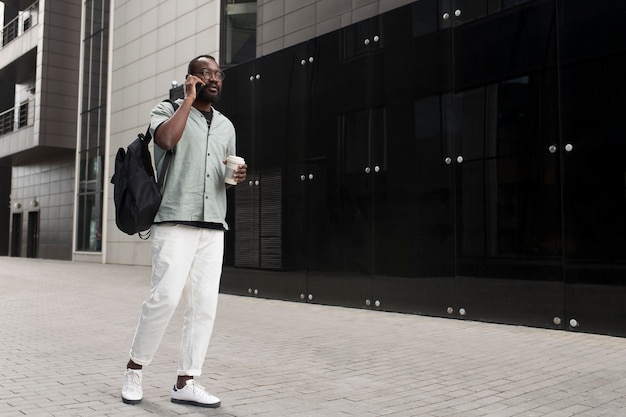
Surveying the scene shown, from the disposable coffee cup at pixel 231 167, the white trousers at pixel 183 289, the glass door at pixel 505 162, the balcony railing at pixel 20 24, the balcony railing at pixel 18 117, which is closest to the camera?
the white trousers at pixel 183 289

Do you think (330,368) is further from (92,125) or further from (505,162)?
(92,125)

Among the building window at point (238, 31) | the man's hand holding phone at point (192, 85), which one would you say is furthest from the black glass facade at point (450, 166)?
the building window at point (238, 31)

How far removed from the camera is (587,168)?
6.52 m

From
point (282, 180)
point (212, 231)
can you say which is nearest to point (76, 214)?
point (282, 180)

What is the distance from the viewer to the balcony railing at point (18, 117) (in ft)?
99.8

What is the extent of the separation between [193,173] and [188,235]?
0.40 meters

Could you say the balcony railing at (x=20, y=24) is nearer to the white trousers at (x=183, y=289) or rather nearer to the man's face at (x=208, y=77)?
the man's face at (x=208, y=77)

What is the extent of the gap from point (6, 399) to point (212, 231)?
68.6 inches

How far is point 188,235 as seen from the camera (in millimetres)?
3615

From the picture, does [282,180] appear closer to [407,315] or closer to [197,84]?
[407,315]

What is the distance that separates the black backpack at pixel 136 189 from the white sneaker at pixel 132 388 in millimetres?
914

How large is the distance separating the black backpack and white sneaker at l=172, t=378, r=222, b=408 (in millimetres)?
1035

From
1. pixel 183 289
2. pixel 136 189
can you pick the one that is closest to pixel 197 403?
pixel 183 289

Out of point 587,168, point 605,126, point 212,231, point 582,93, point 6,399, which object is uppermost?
point 582,93
